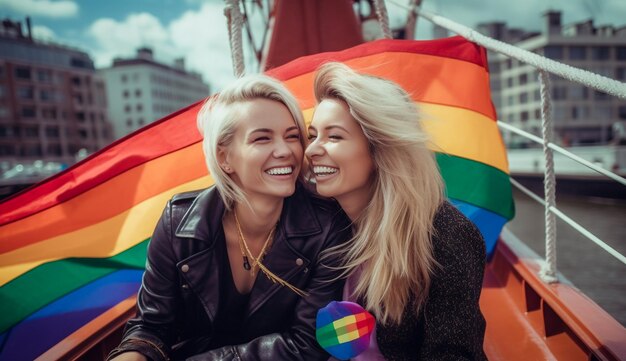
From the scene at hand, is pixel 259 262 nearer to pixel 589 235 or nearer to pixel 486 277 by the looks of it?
pixel 589 235

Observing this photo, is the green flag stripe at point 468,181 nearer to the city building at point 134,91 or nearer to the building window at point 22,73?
the building window at point 22,73

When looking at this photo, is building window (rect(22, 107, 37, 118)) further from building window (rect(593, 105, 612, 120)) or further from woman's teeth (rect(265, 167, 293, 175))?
building window (rect(593, 105, 612, 120))

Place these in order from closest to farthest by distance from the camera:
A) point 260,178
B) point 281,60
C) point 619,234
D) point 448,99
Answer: point 260,178, point 448,99, point 281,60, point 619,234

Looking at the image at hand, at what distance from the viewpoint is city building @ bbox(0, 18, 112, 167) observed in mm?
45469

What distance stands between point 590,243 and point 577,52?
1744 inches

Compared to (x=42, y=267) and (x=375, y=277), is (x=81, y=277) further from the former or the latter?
(x=375, y=277)

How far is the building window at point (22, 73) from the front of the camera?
46562mm

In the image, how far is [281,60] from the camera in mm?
3777

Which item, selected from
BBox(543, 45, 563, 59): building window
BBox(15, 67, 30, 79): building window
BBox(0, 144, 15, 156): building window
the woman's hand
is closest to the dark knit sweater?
the woman's hand

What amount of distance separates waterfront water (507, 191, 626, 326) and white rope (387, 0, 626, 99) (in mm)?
6443

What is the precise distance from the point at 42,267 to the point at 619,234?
1341 cm

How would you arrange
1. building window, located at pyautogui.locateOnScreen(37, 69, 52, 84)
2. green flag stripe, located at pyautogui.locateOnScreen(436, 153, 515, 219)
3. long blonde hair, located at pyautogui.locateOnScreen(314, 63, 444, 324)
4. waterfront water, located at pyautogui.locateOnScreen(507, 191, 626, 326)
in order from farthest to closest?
building window, located at pyautogui.locateOnScreen(37, 69, 52, 84)
waterfront water, located at pyautogui.locateOnScreen(507, 191, 626, 326)
green flag stripe, located at pyautogui.locateOnScreen(436, 153, 515, 219)
long blonde hair, located at pyautogui.locateOnScreen(314, 63, 444, 324)

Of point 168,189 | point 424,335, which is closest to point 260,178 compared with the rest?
point 424,335

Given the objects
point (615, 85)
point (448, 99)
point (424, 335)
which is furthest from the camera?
point (448, 99)
